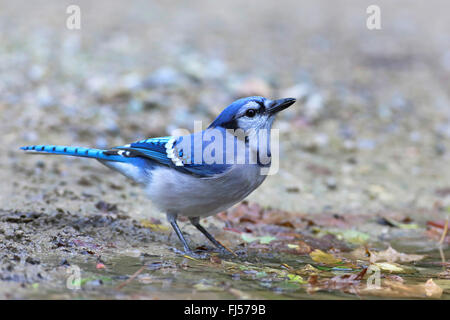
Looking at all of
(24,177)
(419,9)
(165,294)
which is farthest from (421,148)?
Answer: (419,9)

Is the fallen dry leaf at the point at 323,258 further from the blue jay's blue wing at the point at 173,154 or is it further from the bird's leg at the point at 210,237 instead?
the blue jay's blue wing at the point at 173,154

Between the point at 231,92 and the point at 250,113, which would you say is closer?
the point at 250,113

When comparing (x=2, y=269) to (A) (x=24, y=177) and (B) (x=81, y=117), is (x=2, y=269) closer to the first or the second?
(A) (x=24, y=177)

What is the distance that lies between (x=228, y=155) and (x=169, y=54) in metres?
5.43

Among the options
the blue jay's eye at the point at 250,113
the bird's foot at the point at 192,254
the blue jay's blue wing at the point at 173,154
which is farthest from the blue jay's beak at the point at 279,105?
the bird's foot at the point at 192,254

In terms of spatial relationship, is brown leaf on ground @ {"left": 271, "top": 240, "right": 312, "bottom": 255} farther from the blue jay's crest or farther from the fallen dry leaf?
the blue jay's crest

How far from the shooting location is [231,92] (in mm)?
8312

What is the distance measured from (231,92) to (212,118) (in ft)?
2.57

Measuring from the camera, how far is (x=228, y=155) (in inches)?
163

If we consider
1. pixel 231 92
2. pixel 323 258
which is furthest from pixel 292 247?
pixel 231 92

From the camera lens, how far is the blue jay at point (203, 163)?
13.4 ft

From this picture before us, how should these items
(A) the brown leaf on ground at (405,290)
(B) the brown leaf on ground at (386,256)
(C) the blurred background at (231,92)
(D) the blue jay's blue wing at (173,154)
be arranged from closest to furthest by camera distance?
1. (A) the brown leaf on ground at (405,290)
2. (D) the blue jay's blue wing at (173,154)
3. (B) the brown leaf on ground at (386,256)
4. (C) the blurred background at (231,92)

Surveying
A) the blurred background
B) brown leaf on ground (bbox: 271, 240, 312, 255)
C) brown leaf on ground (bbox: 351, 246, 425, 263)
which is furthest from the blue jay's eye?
the blurred background

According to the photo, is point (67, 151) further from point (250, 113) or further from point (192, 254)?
point (250, 113)
